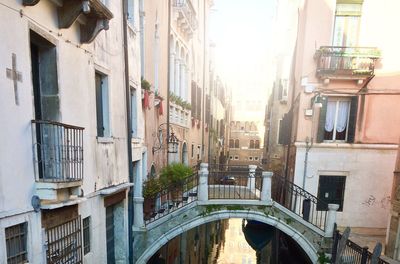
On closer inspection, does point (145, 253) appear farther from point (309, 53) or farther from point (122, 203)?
point (309, 53)

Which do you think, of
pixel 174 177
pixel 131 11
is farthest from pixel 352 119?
pixel 131 11

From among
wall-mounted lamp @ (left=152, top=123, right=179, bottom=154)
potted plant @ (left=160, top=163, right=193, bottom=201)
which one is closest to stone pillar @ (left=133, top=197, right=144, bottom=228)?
potted plant @ (left=160, top=163, right=193, bottom=201)

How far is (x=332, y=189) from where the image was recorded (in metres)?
10.4

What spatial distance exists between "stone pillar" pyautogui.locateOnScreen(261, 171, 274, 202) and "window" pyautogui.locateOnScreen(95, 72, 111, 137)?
495 cm

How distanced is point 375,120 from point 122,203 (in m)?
9.75

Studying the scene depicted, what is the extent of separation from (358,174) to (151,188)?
801cm

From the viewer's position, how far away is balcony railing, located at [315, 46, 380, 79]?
9.54m

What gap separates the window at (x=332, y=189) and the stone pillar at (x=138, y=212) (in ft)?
23.2

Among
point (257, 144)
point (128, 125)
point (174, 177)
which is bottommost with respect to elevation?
point (257, 144)

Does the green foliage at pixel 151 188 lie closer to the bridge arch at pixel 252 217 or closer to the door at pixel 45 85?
the bridge arch at pixel 252 217

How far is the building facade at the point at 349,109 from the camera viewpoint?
9781mm

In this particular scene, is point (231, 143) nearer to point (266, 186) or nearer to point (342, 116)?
point (342, 116)

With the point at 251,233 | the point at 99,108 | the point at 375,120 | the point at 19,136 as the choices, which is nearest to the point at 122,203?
the point at 99,108

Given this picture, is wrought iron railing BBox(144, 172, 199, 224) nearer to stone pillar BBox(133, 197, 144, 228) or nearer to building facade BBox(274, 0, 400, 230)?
stone pillar BBox(133, 197, 144, 228)
